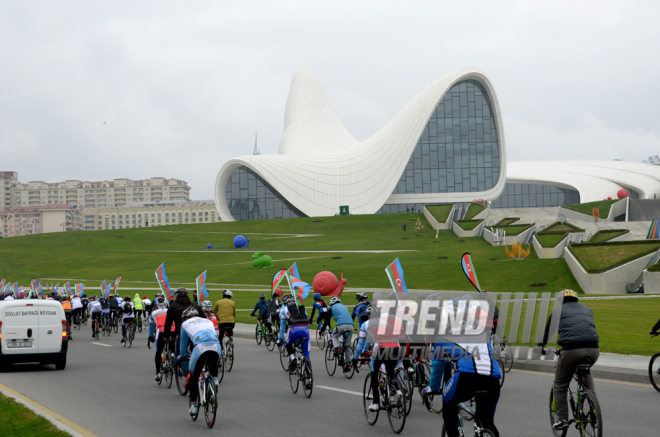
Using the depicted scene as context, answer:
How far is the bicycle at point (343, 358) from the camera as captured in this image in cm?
1265

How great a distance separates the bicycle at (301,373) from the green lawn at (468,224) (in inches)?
1916

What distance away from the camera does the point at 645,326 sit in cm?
1773

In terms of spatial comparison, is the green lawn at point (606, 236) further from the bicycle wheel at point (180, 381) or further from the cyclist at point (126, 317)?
the bicycle wheel at point (180, 381)

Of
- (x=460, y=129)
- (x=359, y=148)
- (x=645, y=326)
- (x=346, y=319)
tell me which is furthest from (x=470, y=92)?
(x=346, y=319)

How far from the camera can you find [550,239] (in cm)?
4047

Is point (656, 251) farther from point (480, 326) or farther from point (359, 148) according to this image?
point (359, 148)

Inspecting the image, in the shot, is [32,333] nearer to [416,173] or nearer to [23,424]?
[23,424]

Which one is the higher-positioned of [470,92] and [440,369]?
[470,92]

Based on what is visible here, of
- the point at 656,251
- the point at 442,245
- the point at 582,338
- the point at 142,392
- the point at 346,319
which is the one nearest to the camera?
the point at 582,338

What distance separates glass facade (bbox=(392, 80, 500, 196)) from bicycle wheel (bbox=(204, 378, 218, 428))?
82.2m

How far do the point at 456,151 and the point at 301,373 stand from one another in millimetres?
82091

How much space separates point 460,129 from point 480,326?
8663cm

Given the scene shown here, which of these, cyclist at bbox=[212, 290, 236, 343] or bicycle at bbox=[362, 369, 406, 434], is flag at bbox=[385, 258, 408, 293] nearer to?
cyclist at bbox=[212, 290, 236, 343]

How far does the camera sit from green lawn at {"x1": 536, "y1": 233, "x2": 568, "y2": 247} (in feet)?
129
